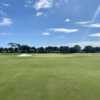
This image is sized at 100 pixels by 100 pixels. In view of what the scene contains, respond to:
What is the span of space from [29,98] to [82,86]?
362cm

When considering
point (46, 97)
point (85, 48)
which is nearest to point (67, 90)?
point (46, 97)

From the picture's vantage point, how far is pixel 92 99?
9578 millimetres

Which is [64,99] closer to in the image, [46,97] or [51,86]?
[46,97]

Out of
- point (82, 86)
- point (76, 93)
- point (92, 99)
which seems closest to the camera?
point (92, 99)

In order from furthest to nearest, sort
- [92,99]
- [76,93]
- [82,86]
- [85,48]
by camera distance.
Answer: [85,48]
[82,86]
[76,93]
[92,99]

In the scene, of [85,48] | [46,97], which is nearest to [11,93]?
[46,97]

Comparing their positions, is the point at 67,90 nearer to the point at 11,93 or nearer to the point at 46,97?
the point at 46,97

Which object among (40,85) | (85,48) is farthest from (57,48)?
(40,85)

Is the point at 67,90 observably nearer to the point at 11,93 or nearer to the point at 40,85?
the point at 40,85

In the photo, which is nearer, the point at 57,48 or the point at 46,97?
the point at 46,97

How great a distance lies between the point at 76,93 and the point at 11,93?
3.05 meters

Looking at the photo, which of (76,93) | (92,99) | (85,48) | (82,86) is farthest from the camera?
(85,48)

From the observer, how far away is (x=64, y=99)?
9.64 metres

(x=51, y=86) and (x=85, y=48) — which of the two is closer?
(x=51, y=86)
